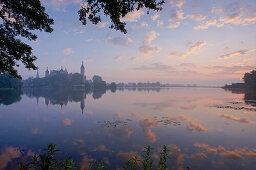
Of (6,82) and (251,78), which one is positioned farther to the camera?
(6,82)

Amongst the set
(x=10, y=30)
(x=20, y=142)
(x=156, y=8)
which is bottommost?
(x=20, y=142)

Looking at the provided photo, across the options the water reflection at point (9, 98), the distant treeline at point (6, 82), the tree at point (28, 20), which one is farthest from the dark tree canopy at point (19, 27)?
the distant treeline at point (6, 82)

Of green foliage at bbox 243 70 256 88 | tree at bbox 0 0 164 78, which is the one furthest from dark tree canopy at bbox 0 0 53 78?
green foliage at bbox 243 70 256 88

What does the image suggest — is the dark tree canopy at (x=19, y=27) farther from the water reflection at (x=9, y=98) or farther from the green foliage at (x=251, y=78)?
the green foliage at (x=251, y=78)

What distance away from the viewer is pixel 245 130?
16.2 meters

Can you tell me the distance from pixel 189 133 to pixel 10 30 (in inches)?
779

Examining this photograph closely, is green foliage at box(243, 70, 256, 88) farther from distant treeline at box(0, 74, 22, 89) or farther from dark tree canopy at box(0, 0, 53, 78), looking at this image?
distant treeline at box(0, 74, 22, 89)

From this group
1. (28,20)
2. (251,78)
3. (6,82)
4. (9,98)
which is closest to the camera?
(28,20)

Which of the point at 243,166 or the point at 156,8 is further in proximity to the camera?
the point at 243,166

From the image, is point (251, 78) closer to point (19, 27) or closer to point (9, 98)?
point (19, 27)

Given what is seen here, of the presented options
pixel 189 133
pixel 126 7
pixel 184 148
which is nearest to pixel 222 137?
pixel 189 133

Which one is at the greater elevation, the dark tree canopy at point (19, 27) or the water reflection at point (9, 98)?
the dark tree canopy at point (19, 27)

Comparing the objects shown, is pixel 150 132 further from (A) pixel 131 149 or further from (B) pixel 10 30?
(B) pixel 10 30

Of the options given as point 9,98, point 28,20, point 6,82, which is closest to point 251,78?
point 28,20
